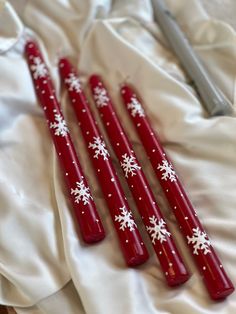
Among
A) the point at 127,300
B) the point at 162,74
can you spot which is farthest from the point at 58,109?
the point at 127,300

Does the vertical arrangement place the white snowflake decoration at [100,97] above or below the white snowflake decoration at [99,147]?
above

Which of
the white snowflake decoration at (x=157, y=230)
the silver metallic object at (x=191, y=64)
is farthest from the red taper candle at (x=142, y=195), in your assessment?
the silver metallic object at (x=191, y=64)

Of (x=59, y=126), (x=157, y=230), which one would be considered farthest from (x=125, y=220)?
(x=59, y=126)

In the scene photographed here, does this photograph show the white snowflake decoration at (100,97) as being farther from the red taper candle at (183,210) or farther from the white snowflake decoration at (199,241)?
the white snowflake decoration at (199,241)

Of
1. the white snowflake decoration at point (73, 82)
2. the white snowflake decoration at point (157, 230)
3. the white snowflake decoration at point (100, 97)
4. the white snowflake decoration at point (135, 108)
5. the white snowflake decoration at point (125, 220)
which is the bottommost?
the white snowflake decoration at point (157, 230)

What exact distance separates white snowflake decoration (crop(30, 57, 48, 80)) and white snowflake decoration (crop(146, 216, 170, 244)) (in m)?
0.24

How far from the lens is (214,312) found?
396 millimetres

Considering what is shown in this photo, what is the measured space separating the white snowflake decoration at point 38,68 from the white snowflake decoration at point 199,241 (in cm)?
27

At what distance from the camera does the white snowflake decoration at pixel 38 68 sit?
0.57 meters

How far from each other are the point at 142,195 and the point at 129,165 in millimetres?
39

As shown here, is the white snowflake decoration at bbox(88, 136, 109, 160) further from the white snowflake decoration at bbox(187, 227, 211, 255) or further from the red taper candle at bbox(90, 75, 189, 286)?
the white snowflake decoration at bbox(187, 227, 211, 255)

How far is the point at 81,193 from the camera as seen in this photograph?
46cm

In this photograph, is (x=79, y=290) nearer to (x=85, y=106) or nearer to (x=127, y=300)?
(x=127, y=300)

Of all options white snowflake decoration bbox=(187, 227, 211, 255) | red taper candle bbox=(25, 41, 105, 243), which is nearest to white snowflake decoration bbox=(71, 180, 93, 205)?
red taper candle bbox=(25, 41, 105, 243)
